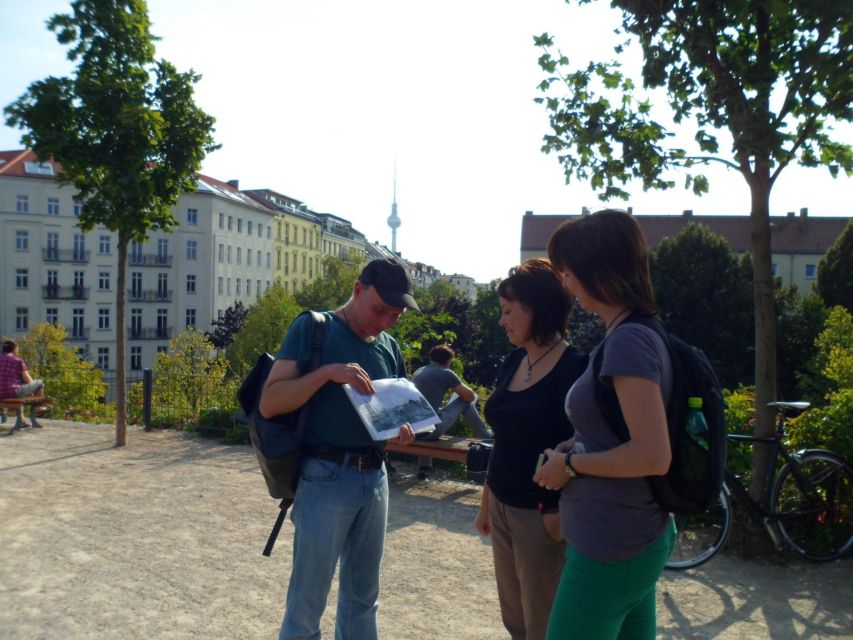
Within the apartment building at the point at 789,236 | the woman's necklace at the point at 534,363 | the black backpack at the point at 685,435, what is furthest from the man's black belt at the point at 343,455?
the apartment building at the point at 789,236

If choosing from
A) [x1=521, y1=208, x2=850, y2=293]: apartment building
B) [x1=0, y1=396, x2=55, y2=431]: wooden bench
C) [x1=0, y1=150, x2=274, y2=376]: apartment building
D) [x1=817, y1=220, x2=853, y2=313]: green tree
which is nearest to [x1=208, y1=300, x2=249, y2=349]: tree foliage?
[x1=0, y1=150, x2=274, y2=376]: apartment building

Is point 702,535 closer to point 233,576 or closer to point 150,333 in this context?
point 233,576

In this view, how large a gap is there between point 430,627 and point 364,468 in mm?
1700

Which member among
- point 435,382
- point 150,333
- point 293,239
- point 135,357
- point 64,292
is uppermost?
point 293,239

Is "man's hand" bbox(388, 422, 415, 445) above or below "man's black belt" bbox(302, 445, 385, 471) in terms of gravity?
above

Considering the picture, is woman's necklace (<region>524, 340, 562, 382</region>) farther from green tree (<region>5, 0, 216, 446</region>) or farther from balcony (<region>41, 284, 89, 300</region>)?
balcony (<region>41, 284, 89, 300</region>)

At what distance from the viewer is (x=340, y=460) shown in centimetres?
317

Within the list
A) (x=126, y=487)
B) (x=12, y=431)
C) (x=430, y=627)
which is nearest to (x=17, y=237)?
(x=12, y=431)

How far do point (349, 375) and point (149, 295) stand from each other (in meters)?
78.2

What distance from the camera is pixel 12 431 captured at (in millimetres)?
11773

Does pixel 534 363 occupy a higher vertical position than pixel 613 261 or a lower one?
lower

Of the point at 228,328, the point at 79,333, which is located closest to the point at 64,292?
the point at 79,333

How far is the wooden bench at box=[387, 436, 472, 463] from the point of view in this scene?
7.72 meters

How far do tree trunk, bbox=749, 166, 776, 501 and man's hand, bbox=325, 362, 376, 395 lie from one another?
3.83m
